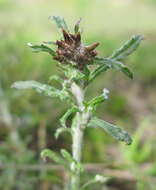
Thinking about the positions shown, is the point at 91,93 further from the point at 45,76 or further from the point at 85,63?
the point at 85,63

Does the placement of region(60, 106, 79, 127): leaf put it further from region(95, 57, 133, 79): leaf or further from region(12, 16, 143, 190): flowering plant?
region(95, 57, 133, 79): leaf

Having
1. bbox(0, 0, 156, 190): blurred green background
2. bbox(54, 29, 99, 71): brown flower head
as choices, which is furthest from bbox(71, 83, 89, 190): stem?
bbox(0, 0, 156, 190): blurred green background

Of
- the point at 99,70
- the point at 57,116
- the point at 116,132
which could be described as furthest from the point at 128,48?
the point at 57,116

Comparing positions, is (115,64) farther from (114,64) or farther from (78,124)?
(78,124)

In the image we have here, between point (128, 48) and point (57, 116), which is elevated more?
point (57, 116)

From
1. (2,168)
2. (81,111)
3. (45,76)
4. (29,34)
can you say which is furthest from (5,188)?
(29,34)

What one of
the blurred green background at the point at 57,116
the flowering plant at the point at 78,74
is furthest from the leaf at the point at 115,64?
the blurred green background at the point at 57,116

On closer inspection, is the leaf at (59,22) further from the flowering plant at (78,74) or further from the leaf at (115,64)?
Result: the leaf at (115,64)
